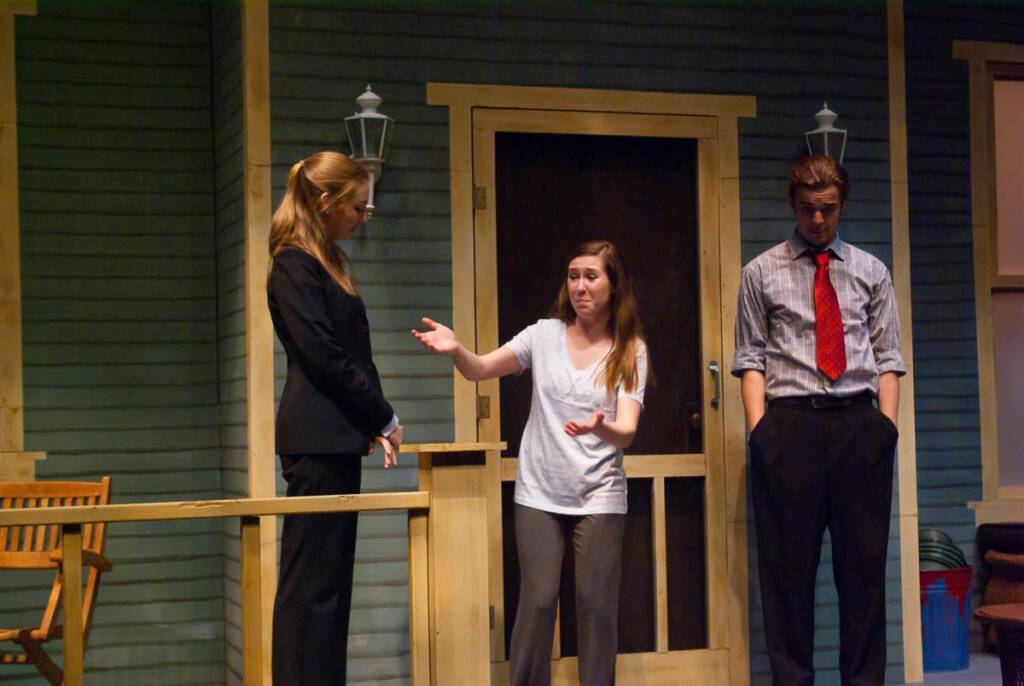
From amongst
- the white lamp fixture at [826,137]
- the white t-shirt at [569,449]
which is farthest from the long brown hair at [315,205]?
the white lamp fixture at [826,137]

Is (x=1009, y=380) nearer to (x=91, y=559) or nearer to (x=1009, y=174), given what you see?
(x=1009, y=174)

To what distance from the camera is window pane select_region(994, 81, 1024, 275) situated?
6578 millimetres

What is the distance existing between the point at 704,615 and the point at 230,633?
1.94 m

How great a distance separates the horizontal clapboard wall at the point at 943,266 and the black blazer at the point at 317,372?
3610 mm

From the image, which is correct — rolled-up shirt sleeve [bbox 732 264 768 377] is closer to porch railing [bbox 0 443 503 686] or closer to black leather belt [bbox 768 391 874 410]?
black leather belt [bbox 768 391 874 410]

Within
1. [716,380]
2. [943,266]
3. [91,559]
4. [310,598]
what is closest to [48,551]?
[91,559]

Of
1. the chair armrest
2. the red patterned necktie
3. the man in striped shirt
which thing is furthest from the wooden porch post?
the red patterned necktie

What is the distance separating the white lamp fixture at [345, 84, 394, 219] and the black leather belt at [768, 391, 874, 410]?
1696 millimetres

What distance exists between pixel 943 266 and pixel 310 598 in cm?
403

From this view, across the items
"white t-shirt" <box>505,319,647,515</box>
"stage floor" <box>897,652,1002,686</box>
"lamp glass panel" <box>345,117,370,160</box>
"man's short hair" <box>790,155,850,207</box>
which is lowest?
"stage floor" <box>897,652,1002,686</box>

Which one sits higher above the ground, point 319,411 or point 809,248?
point 809,248

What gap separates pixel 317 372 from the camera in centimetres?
340

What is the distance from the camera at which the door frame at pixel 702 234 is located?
5.20 metres

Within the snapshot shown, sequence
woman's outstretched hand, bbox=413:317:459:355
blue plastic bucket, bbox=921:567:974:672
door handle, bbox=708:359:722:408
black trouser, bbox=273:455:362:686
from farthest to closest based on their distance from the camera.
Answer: blue plastic bucket, bbox=921:567:974:672 < door handle, bbox=708:359:722:408 < woman's outstretched hand, bbox=413:317:459:355 < black trouser, bbox=273:455:362:686
